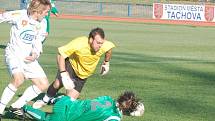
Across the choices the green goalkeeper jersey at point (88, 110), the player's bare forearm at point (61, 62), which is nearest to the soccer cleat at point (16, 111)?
the player's bare forearm at point (61, 62)

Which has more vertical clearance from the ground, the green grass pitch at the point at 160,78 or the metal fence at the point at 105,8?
the green grass pitch at the point at 160,78

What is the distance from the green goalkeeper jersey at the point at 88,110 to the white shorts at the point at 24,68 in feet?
4.21

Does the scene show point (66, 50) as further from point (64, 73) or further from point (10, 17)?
point (10, 17)

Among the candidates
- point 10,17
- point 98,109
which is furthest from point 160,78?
point 98,109

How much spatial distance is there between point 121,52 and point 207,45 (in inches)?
230

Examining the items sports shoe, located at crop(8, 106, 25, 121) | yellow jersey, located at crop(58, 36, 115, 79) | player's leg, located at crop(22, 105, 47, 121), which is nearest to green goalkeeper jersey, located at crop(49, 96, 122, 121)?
player's leg, located at crop(22, 105, 47, 121)

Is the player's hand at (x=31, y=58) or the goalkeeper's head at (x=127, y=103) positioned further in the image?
the player's hand at (x=31, y=58)

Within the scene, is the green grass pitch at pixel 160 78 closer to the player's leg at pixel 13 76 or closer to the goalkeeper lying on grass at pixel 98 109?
the player's leg at pixel 13 76

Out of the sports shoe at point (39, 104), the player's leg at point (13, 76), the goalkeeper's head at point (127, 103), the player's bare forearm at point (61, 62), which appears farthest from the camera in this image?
the sports shoe at point (39, 104)

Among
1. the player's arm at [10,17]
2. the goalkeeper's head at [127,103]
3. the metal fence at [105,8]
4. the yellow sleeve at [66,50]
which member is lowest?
the metal fence at [105,8]

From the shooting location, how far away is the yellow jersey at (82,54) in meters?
8.87

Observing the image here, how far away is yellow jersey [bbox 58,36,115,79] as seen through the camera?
887 centimetres

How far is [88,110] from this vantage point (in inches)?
274

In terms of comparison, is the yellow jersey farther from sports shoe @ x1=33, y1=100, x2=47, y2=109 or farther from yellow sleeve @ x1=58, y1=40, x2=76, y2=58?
sports shoe @ x1=33, y1=100, x2=47, y2=109
